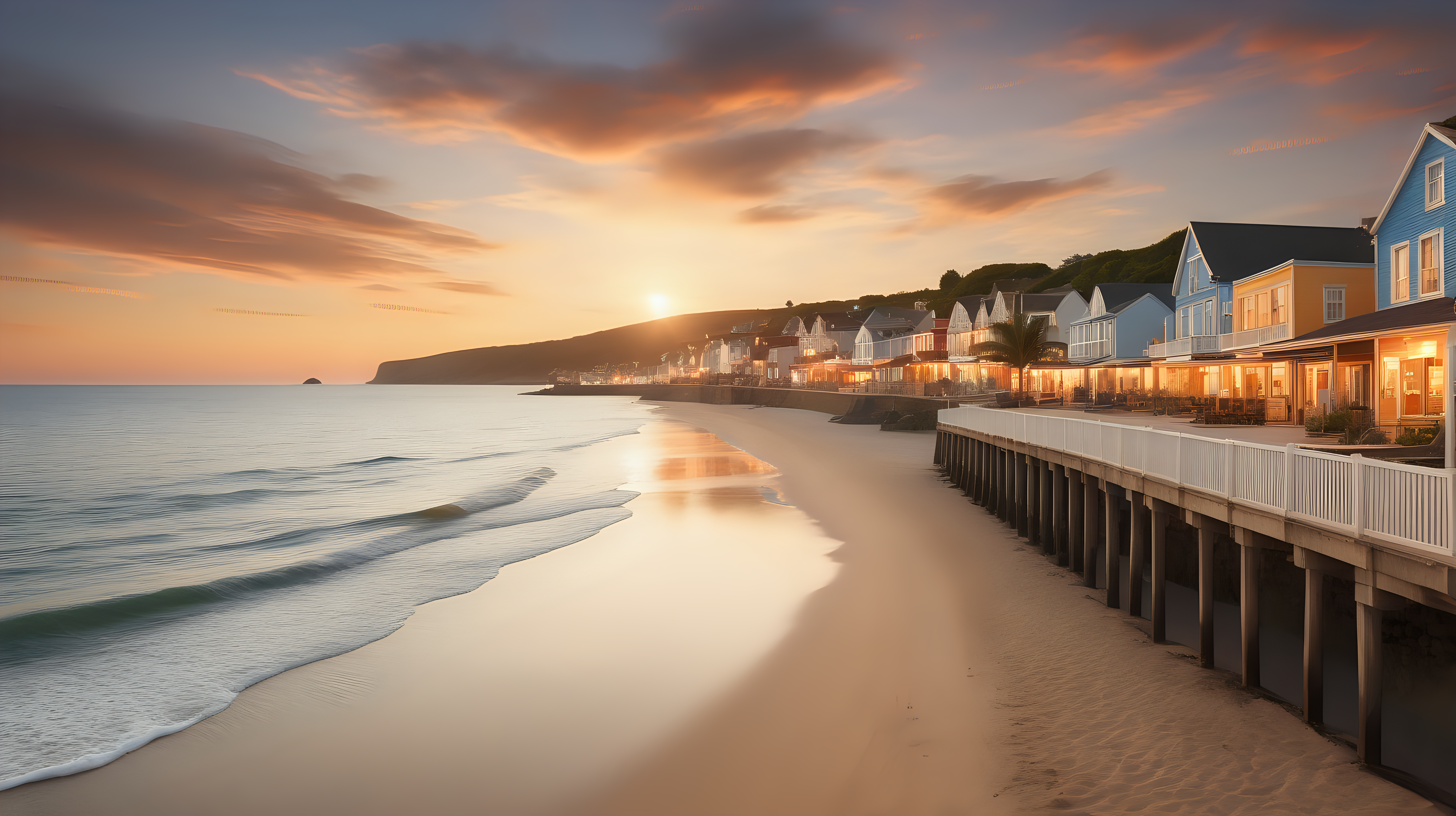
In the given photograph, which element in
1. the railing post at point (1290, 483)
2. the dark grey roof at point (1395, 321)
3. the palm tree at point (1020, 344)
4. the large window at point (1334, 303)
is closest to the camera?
the railing post at point (1290, 483)

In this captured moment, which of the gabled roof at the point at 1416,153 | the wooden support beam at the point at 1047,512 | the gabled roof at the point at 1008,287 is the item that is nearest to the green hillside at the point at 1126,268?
the gabled roof at the point at 1008,287

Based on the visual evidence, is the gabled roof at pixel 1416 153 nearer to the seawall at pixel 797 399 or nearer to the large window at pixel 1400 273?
the large window at pixel 1400 273

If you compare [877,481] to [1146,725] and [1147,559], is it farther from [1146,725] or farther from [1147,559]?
[1146,725]

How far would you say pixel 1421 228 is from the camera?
815 inches

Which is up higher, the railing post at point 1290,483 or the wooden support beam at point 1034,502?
the railing post at point 1290,483

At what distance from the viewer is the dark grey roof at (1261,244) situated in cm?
3384

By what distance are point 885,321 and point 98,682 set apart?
9038cm

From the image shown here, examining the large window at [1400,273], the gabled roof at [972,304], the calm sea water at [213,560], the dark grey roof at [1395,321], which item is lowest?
the calm sea water at [213,560]

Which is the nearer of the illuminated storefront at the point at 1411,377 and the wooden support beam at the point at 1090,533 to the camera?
the wooden support beam at the point at 1090,533

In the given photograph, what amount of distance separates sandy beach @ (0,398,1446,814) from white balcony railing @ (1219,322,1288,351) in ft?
67.5

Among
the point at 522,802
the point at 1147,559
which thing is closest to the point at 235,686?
the point at 522,802

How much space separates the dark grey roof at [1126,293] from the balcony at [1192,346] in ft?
43.3

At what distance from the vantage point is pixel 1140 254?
12469 centimetres

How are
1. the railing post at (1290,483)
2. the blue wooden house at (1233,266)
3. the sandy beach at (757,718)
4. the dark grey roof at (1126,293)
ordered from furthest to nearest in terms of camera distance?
the dark grey roof at (1126,293)
the blue wooden house at (1233,266)
the railing post at (1290,483)
the sandy beach at (757,718)
